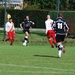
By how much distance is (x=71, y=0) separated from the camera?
81.1 m

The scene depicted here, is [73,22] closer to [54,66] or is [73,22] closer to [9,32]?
[9,32]

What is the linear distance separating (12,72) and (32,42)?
64.8 ft

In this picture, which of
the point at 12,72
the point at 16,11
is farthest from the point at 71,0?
the point at 12,72

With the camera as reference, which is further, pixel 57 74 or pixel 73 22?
pixel 73 22

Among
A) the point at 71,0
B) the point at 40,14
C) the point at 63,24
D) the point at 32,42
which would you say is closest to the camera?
the point at 63,24

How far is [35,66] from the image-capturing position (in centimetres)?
1638

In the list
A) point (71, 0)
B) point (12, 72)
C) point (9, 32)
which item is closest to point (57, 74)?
point (12, 72)

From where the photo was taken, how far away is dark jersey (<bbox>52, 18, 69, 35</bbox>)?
2041 cm

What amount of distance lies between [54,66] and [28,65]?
0.98 meters

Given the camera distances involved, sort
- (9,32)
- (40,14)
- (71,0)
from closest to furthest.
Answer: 1. (9,32)
2. (40,14)
3. (71,0)

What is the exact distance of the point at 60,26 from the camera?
2055 cm

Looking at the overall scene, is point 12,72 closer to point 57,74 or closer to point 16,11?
point 57,74

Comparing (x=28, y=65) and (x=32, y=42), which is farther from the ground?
(x=28, y=65)

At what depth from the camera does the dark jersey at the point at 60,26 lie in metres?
20.4
